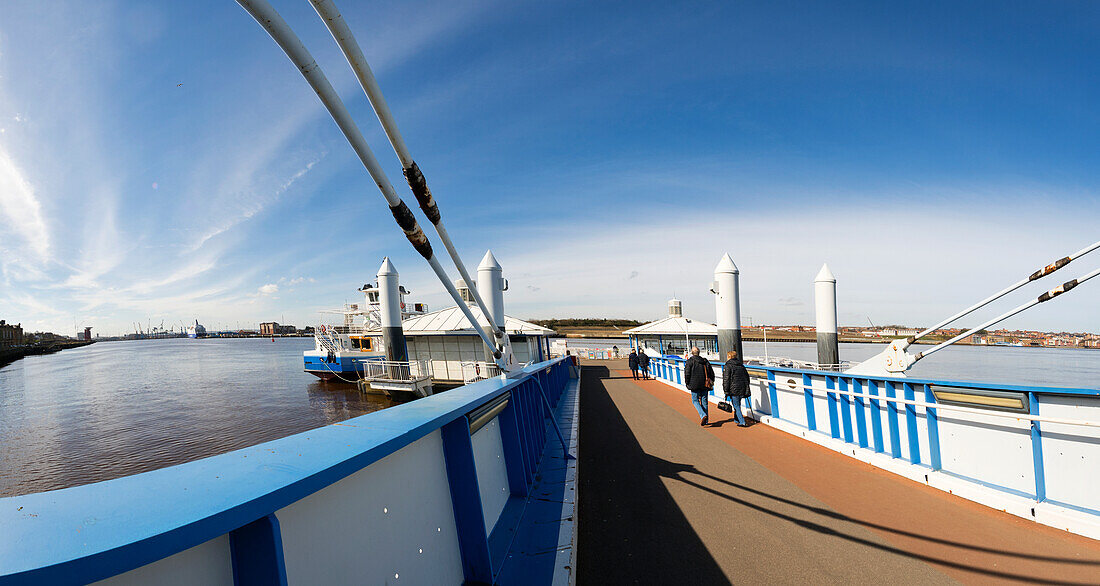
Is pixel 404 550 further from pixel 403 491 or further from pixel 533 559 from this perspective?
pixel 533 559

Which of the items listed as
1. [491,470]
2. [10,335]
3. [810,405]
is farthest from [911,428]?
[10,335]

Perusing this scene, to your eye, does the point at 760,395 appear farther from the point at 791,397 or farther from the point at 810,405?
the point at 810,405

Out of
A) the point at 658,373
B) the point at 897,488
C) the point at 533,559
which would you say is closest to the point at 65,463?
the point at 533,559

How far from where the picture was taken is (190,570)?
113cm

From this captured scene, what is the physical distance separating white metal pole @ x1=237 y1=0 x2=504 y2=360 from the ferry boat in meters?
25.0

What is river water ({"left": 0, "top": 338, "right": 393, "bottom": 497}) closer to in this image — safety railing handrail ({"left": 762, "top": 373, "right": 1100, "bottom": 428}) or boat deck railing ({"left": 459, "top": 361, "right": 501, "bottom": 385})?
boat deck railing ({"left": 459, "top": 361, "right": 501, "bottom": 385})

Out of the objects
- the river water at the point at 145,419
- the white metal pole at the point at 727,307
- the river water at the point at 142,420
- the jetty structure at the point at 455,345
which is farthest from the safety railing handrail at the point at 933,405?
the river water at the point at 142,420

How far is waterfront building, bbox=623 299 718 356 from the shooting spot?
84.0 feet

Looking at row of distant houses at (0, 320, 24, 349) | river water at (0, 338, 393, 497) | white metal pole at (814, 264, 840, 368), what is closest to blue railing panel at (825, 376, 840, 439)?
white metal pole at (814, 264, 840, 368)

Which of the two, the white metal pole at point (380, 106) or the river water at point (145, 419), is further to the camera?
the river water at point (145, 419)

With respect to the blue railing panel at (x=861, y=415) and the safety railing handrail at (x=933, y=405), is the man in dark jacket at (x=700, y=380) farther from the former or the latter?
the blue railing panel at (x=861, y=415)

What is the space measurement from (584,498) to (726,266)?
9.00m

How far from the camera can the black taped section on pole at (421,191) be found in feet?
10.8

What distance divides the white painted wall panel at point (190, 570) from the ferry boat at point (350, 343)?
89.3 ft
